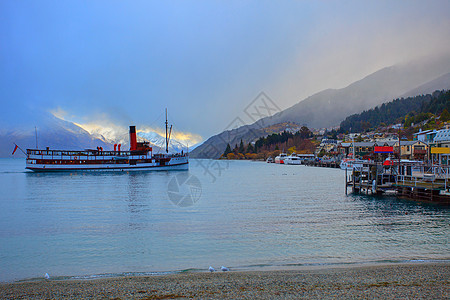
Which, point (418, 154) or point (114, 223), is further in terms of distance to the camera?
point (418, 154)

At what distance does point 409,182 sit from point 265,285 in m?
29.1

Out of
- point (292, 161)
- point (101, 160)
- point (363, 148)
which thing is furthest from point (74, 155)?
point (363, 148)

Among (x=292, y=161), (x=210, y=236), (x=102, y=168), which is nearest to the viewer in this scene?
(x=210, y=236)

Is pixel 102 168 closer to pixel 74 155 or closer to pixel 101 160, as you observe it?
pixel 101 160

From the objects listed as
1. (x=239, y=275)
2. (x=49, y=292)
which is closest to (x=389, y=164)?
(x=239, y=275)

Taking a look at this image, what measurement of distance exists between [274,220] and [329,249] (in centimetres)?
756

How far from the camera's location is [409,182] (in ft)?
107

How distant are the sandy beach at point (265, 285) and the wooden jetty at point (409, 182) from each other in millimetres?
20276

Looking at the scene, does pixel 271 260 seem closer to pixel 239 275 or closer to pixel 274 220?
pixel 239 275

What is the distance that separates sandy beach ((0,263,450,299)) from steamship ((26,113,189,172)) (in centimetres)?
8383

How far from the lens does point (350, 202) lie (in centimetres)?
3139

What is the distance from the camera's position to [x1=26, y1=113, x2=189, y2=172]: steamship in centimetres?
8725

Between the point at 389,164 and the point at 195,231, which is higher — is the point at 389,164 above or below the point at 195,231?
above

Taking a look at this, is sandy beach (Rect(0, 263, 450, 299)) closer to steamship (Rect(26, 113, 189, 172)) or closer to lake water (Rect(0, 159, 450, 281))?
lake water (Rect(0, 159, 450, 281))
